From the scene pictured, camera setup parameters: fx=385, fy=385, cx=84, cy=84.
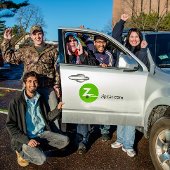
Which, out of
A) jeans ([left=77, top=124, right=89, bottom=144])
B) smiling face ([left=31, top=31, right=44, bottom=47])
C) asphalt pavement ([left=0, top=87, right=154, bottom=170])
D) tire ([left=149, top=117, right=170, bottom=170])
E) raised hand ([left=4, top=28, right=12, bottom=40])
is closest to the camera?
tire ([left=149, top=117, right=170, bottom=170])

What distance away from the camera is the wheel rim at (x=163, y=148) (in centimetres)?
443

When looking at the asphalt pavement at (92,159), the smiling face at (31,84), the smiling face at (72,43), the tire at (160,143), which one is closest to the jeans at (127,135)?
the asphalt pavement at (92,159)

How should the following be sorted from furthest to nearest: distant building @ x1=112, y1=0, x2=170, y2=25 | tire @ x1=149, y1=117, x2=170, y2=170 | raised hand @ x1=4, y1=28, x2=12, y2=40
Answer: distant building @ x1=112, y1=0, x2=170, y2=25, raised hand @ x1=4, y1=28, x2=12, y2=40, tire @ x1=149, y1=117, x2=170, y2=170

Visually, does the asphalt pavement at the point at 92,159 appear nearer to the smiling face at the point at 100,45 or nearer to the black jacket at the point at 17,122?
the black jacket at the point at 17,122

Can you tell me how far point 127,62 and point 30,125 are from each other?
1.46 meters

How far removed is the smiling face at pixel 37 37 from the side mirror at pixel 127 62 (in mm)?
1092

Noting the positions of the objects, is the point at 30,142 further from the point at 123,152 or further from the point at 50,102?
the point at 123,152

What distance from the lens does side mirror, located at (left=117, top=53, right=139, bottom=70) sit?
4.70m

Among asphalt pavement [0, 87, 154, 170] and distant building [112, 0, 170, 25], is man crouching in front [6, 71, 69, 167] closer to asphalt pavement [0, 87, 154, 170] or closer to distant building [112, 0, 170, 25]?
asphalt pavement [0, 87, 154, 170]

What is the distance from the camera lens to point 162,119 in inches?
173

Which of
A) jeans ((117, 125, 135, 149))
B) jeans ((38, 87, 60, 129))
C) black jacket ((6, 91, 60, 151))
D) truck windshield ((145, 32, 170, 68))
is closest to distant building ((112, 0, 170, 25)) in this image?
truck windshield ((145, 32, 170, 68))

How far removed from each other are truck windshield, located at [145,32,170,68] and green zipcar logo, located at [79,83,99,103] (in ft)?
2.89

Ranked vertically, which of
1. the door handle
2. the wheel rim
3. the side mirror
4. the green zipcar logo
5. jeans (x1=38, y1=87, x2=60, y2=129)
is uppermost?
the side mirror

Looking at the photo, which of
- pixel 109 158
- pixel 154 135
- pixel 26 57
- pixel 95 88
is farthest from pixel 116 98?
pixel 26 57
